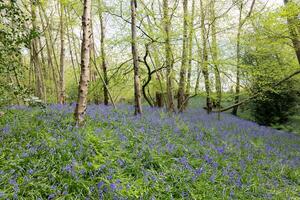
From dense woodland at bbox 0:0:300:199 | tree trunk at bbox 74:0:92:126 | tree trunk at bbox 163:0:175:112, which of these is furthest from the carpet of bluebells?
tree trunk at bbox 163:0:175:112

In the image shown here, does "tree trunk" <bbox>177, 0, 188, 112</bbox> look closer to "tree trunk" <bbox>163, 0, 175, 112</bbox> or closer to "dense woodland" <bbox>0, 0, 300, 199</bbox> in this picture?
"dense woodland" <bbox>0, 0, 300, 199</bbox>

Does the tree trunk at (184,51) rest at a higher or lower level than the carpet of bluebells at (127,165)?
higher

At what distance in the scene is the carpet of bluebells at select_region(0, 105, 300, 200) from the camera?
3537mm

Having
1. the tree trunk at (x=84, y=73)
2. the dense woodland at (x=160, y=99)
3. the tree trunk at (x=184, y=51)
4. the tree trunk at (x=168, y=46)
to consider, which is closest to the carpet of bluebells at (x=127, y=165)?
the dense woodland at (x=160, y=99)

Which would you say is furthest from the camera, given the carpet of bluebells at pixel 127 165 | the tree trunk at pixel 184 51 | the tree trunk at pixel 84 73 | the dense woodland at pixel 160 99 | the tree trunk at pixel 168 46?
the tree trunk at pixel 184 51

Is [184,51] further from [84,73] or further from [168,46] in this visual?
[84,73]

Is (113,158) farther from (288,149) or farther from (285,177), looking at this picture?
(288,149)

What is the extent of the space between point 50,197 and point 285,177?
5219 millimetres

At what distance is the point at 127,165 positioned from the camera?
14.6ft

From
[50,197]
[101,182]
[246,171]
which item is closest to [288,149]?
[246,171]

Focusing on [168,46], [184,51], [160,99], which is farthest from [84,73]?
[160,99]

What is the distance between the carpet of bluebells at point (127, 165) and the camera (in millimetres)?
3537

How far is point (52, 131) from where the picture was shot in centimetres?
513

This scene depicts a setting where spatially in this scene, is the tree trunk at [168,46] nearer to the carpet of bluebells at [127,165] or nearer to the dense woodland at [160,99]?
the dense woodland at [160,99]
